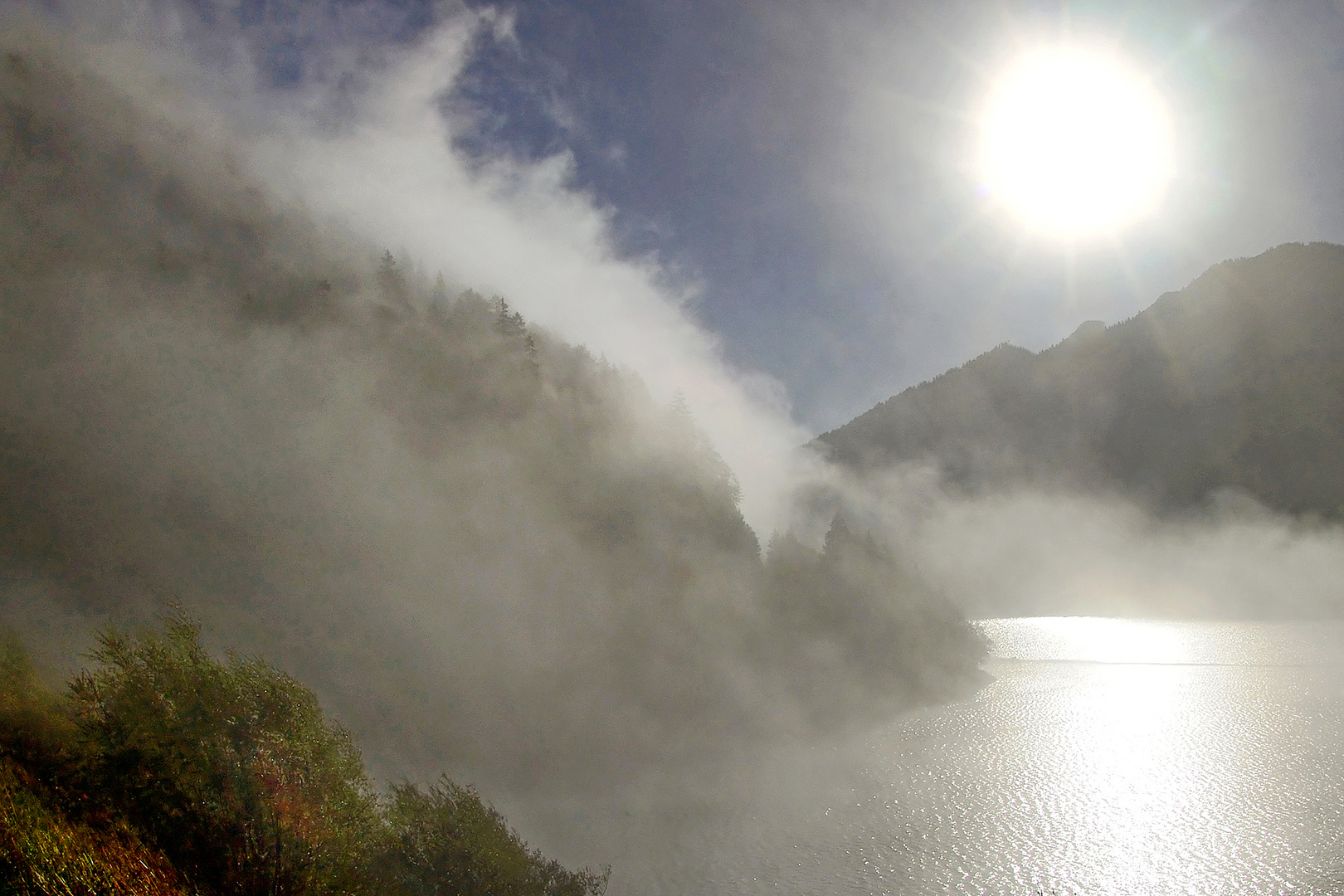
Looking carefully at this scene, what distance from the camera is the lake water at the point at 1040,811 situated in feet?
137

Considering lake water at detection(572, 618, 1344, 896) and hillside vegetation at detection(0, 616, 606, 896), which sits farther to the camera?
lake water at detection(572, 618, 1344, 896)

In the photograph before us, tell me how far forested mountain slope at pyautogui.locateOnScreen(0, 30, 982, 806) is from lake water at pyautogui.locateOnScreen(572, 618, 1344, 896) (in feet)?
45.2

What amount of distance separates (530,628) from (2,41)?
84.9 meters

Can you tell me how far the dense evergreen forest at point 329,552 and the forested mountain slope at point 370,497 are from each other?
0.30 metres

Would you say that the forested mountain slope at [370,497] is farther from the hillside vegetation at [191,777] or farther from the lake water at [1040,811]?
the hillside vegetation at [191,777]

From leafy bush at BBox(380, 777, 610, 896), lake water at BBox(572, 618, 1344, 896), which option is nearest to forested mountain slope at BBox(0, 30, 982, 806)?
lake water at BBox(572, 618, 1344, 896)

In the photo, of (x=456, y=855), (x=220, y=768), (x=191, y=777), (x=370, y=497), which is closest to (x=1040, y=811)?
(x=456, y=855)

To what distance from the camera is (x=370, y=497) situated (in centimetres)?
6694

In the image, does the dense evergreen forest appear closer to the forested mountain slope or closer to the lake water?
the forested mountain slope

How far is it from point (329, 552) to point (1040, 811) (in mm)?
68037

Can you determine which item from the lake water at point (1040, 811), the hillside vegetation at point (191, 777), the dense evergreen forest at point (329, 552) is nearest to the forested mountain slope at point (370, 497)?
the dense evergreen forest at point (329, 552)

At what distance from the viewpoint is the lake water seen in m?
41.7

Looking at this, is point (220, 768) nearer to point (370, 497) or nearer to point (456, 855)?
point (456, 855)

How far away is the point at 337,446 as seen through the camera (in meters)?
67.7
